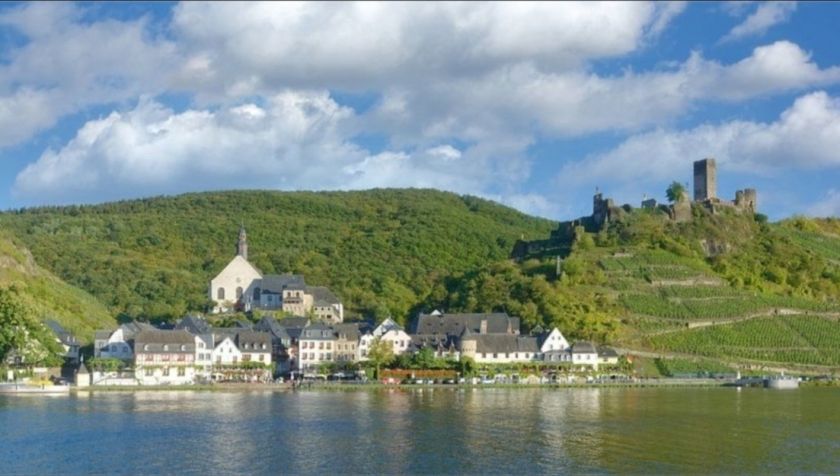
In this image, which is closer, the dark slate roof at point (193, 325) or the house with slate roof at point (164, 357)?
the house with slate roof at point (164, 357)

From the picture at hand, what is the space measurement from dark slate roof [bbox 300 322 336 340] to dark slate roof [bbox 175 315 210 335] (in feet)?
29.8

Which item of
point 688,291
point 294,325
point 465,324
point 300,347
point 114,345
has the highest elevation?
point 688,291

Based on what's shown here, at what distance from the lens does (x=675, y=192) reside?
13000 cm

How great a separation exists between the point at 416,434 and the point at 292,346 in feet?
165

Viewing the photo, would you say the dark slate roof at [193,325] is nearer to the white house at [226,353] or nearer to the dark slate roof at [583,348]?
the white house at [226,353]

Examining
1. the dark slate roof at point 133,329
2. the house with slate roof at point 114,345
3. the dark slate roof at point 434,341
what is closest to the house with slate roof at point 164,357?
the house with slate roof at point 114,345

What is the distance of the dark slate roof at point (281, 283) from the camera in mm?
118188

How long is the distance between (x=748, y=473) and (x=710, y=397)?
3672cm

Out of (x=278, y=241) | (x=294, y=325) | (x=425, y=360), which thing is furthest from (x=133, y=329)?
(x=278, y=241)

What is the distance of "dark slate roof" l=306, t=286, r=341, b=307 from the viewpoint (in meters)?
119

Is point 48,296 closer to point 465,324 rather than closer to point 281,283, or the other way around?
point 281,283

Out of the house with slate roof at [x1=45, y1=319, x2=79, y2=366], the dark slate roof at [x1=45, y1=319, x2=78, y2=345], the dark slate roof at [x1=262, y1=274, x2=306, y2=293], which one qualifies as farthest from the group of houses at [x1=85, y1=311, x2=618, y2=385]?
the dark slate roof at [x1=262, y1=274, x2=306, y2=293]

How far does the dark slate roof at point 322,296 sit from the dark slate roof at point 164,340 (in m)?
26.9

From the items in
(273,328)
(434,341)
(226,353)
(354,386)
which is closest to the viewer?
(354,386)
